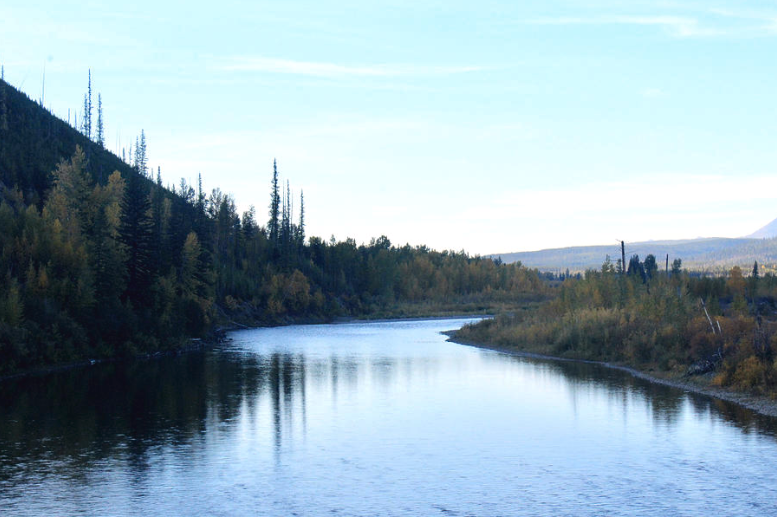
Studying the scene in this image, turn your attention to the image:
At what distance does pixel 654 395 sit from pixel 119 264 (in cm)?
4313

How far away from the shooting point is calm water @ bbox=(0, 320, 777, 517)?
1786cm

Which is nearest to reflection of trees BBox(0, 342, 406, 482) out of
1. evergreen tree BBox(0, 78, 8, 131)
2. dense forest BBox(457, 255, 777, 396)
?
dense forest BBox(457, 255, 777, 396)

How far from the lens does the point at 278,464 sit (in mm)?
21922

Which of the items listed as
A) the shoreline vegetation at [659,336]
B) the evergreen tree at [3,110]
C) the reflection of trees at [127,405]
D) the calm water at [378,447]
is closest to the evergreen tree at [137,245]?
the reflection of trees at [127,405]

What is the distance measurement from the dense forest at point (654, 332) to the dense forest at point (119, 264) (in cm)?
2985

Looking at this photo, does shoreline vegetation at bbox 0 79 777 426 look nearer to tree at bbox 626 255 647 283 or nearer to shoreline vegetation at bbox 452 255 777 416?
shoreline vegetation at bbox 452 255 777 416

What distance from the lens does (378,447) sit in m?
24.2

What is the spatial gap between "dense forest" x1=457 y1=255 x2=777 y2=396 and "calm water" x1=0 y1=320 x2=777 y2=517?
8.20ft

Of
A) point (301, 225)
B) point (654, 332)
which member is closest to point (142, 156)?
point (301, 225)

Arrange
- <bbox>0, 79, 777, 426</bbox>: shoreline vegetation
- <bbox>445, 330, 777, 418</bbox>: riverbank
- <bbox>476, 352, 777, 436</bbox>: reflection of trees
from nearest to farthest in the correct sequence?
1. <bbox>476, 352, 777, 436</bbox>: reflection of trees
2. <bbox>445, 330, 777, 418</bbox>: riverbank
3. <bbox>0, 79, 777, 426</bbox>: shoreline vegetation

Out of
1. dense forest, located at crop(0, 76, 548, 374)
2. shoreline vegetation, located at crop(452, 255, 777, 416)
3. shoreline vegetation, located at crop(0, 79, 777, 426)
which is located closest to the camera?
shoreline vegetation, located at crop(452, 255, 777, 416)

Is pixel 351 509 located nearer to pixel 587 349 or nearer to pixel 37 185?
pixel 587 349

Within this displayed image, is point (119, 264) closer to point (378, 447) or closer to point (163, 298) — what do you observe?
point (163, 298)

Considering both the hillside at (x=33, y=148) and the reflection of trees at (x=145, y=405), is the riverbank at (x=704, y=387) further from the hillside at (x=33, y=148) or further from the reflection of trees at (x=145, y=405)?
the hillside at (x=33, y=148)
